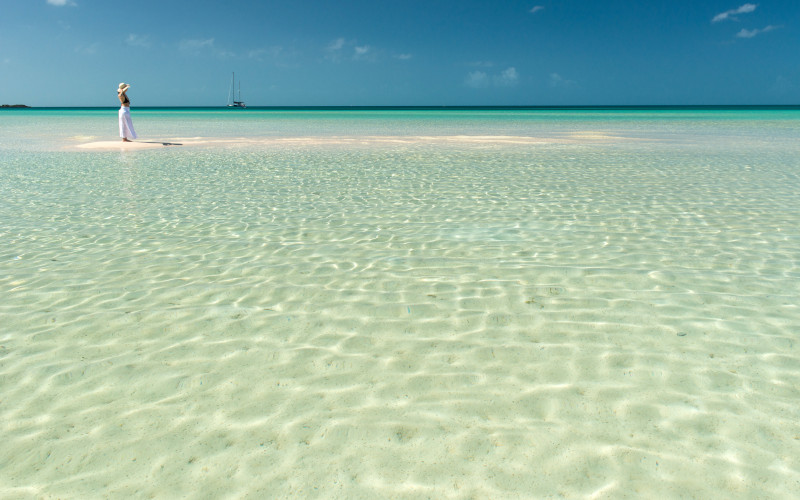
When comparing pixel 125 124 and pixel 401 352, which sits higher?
pixel 125 124

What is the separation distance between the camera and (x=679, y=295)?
4.94 metres

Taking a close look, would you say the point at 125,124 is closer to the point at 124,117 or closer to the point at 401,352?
the point at 124,117

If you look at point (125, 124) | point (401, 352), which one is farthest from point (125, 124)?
point (401, 352)

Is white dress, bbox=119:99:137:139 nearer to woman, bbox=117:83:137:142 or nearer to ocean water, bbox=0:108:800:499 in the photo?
woman, bbox=117:83:137:142

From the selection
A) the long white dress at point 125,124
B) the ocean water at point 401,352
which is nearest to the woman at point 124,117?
the long white dress at point 125,124

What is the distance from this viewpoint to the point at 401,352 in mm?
3932

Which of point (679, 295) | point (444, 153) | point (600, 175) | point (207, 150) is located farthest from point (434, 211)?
point (207, 150)

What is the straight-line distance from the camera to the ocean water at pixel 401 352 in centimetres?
273

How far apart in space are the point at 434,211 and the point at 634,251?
123 inches

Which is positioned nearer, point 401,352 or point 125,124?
point 401,352

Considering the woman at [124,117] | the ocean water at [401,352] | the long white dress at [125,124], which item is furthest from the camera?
the long white dress at [125,124]

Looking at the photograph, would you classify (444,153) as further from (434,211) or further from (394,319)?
(394,319)

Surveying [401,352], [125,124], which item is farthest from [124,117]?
[401,352]

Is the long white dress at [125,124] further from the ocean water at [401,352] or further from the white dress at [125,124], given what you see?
the ocean water at [401,352]
